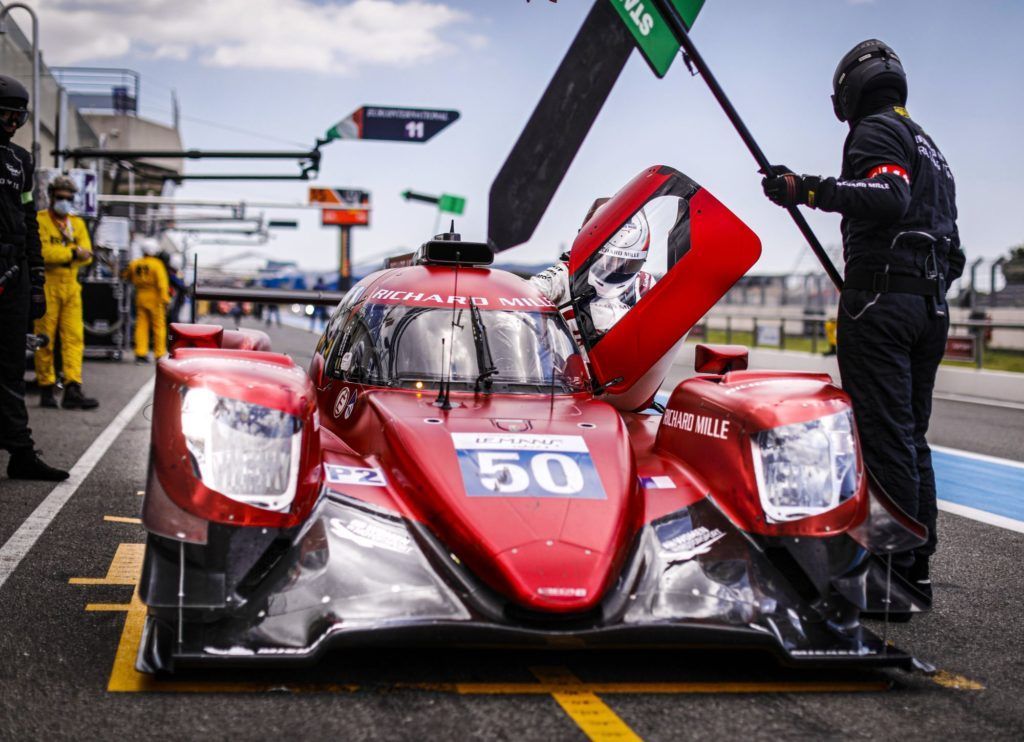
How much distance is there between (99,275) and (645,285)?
51.2 ft

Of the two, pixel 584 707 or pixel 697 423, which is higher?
pixel 697 423

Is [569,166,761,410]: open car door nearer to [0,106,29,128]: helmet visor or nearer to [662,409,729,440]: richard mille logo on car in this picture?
[662,409,729,440]: richard mille logo on car

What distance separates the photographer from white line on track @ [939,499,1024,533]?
6.23 metres

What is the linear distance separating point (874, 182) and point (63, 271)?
25.0 ft

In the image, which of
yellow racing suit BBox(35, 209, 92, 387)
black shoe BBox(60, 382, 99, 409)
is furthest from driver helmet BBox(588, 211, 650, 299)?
black shoe BBox(60, 382, 99, 409)

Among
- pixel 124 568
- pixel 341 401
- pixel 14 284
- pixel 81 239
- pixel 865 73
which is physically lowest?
pixel 124 568

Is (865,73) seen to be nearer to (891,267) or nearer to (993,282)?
(891,267)

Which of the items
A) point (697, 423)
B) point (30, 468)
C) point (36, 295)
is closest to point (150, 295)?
point (36, 295)

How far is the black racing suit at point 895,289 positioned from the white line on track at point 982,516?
194 cm

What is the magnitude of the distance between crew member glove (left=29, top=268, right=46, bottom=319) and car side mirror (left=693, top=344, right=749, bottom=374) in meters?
3.91

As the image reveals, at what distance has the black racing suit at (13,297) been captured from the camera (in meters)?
6.37

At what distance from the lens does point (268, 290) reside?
21.5 feet

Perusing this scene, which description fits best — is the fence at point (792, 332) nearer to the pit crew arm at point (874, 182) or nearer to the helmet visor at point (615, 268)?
the helmet visor at point (615, 268)

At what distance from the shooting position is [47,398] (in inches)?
409
